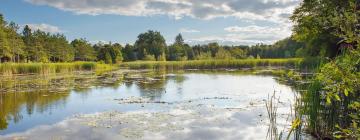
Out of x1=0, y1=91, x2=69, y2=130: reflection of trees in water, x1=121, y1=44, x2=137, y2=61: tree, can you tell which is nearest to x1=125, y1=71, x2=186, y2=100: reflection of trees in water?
x1=0, y1=91, x2=69, y2=130: reflection of trees in water

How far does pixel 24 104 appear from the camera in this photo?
1307 cm

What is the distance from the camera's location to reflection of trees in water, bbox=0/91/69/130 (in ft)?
34.8

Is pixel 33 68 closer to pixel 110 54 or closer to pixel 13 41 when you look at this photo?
pixel 13 41

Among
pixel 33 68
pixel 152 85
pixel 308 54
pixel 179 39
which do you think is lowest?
pixel 152 85

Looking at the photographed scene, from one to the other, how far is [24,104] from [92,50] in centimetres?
5821

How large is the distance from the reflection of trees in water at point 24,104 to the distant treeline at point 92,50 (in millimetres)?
20023

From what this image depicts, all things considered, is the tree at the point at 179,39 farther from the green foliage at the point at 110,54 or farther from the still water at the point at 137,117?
the still water at the point at 137,117

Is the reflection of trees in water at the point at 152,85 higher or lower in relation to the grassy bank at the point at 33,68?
lower

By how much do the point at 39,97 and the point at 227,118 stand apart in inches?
379

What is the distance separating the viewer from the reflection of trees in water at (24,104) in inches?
418

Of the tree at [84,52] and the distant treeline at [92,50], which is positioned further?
the tree at [84,52]

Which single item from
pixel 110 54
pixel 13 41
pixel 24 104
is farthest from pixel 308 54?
pixel 110 54

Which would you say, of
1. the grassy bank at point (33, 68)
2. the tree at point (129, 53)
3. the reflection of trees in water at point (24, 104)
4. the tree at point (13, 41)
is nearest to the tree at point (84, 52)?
the tree at point (129, 53)

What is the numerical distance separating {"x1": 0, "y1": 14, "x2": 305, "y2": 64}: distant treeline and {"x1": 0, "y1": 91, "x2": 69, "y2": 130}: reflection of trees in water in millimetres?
20023
